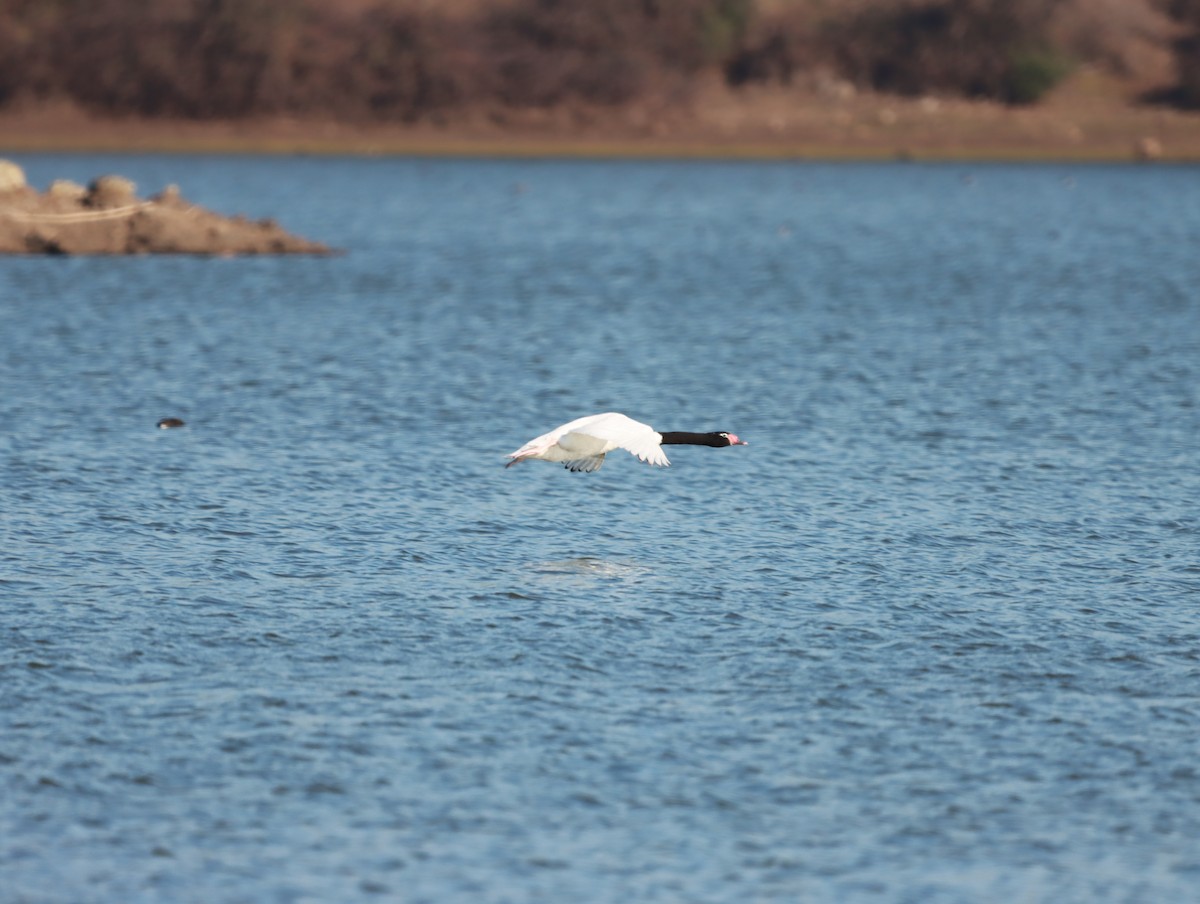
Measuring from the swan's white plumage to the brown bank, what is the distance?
36505 mm

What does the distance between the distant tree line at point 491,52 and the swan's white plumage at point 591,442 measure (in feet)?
327

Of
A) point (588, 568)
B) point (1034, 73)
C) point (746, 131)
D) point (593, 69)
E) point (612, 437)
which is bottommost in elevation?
point (588, 568)

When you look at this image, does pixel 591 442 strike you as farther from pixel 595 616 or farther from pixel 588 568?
pixel 595 616

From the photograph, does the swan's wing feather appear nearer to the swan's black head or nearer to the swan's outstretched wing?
the swan's outstretched wing

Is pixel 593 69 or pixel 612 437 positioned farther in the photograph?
pixel 593 69

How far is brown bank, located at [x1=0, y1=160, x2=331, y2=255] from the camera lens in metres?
53.3

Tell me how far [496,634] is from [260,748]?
11.5 ft

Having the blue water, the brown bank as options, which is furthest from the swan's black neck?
the brown bank

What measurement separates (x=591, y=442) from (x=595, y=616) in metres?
2.43

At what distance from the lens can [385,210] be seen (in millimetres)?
82125

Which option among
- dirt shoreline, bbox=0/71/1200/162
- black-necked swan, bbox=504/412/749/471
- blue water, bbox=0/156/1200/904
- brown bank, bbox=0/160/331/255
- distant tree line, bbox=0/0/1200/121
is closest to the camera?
blue water, bbox=0/156/1200/904

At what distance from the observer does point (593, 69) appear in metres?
118

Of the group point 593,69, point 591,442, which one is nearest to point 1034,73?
point 593,69

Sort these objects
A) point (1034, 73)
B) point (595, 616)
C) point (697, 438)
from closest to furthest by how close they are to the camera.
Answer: point (595, 616), point (697, 438), point (1034, 73)
